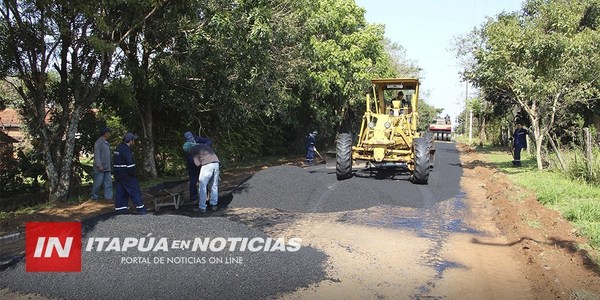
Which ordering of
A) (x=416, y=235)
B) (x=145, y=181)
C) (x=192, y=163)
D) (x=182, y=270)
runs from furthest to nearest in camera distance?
(x=145, y=181)
(x=192, y=163)
(x=416, y=235)
(x=182, y=270)

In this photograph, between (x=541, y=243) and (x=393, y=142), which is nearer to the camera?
(x=541, y=243)

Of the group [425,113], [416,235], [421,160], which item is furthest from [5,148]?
[425,113]

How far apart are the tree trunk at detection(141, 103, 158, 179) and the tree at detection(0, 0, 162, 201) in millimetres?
2584

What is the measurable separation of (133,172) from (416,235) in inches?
183

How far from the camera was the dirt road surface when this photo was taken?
16.5 feet

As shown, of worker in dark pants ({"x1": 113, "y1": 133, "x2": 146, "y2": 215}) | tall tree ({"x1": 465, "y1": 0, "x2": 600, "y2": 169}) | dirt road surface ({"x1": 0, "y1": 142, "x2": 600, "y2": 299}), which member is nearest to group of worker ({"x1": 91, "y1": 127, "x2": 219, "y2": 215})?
worker in dark pants ({"x1": 113, "y1": 133, "x2": 146, "y2": 215})

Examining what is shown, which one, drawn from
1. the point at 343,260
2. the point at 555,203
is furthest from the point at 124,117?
the point at 555,203

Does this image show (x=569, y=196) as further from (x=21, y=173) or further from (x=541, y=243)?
(x=21, y=173)

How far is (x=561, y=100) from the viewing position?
587 inches

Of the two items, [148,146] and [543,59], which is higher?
[543,59]

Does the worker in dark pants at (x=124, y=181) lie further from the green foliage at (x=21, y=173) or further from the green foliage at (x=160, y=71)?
the green foliage at (x=21, y=173)

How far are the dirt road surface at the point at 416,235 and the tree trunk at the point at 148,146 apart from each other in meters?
4.16

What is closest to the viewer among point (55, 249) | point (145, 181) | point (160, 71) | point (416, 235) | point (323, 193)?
point (55, 249)

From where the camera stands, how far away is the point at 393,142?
39.9ft
